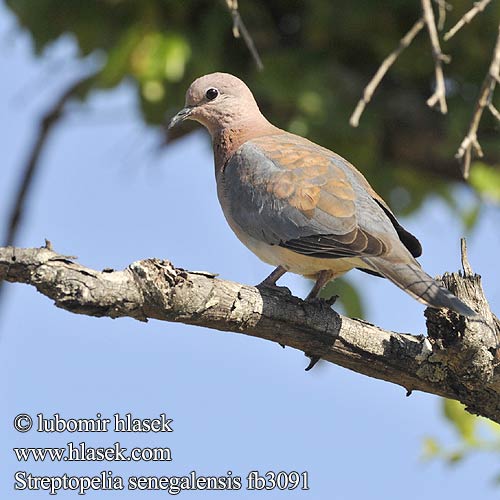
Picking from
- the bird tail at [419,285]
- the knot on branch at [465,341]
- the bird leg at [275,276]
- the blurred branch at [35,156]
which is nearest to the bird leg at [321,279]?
the bird leg at [275,276]

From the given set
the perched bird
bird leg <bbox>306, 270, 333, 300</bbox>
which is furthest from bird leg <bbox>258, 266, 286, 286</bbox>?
bird leg <bbox>306, 270, 333, 300</bbox>

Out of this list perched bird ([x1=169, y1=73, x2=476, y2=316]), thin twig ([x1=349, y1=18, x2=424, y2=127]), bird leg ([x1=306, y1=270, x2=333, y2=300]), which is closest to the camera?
thin twig ([x1=349, y1=18, x2=424, y2=127])

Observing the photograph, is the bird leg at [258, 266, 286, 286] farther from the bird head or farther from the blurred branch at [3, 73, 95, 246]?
the blurred branch at [3, 73, 95, 246]

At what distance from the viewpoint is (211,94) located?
5.74m

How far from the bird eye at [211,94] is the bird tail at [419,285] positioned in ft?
5.37

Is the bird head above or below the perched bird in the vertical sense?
above

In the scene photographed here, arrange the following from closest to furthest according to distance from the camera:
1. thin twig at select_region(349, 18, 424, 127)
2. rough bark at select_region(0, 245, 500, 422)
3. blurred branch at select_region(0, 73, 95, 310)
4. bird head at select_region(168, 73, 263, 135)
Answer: rough bark at select_region(0, 245, 500, 422) < thin twig at select_region(349, 18, 424, 127) < bird head at select_region(168, 73, 263, 135) < blurred branch at select_region(0, 73, 95, 310)

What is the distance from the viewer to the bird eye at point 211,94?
5.72 m

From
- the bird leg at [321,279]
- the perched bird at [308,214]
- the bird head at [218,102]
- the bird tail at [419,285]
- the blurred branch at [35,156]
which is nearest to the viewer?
the bird tail at [419,285]

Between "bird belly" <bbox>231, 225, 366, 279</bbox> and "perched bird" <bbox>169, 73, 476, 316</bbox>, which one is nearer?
"perched bird" <bbox>169, 73, 476, 316</bbox>

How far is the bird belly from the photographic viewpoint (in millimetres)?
4824

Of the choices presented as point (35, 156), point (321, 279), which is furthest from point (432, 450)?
point (35, 156)

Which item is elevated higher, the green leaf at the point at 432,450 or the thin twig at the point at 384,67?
the thin twig at the point at 384,67

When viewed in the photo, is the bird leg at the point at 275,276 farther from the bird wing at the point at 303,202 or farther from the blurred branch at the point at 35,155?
the blurred branch at the point at 35,155
